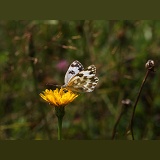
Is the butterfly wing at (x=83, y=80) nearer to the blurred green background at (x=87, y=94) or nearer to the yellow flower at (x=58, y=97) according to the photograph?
the yellow flower at (x=58, y=97)

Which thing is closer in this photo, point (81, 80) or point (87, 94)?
point (81, 80)

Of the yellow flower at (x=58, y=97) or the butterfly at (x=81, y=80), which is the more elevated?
the butterfly at (x=81, y=80)

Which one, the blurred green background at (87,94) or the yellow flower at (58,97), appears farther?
the blurred green background at (87,94)

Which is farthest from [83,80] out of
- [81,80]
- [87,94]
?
[87,94]

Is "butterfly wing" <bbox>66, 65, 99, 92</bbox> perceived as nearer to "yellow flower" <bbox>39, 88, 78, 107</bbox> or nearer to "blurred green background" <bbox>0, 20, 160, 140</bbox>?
"yellow flower" <bbox>39, 88, 78, 107</bbox>

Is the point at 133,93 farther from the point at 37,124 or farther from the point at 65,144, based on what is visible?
the point at 65,144

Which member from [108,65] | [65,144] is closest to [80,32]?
[108,65]

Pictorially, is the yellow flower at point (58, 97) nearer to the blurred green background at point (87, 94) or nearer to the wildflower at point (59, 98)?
the wildflower at point (59, 98)

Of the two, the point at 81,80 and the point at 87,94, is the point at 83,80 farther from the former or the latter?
the point at 87,94

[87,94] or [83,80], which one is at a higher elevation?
[83,80]

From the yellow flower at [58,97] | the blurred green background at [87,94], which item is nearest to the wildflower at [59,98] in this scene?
the yellow flower at [58,97]
